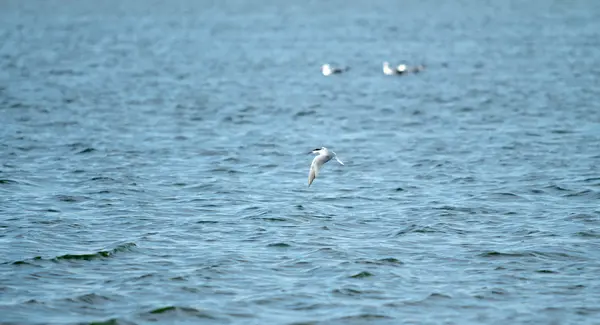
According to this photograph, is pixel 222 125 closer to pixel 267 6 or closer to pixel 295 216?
pixel 295 216

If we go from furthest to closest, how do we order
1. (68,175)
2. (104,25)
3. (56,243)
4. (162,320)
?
(104,25), (68,175), (56,243), (162,320)

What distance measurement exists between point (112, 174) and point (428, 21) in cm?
5462

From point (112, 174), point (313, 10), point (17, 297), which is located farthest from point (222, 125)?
point (313, 10)

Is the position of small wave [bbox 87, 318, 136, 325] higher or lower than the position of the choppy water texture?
higher

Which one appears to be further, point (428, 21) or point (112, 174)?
point (428, 21)

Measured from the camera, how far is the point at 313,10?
88.8 meters

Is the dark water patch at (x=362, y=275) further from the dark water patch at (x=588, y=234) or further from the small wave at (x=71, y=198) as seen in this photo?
the small wave at (x=71, y=198)

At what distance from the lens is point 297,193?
20.0m

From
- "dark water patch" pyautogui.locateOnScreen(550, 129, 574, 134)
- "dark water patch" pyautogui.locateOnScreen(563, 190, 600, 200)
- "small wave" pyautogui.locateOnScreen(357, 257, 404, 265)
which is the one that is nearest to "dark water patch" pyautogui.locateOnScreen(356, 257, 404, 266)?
"small wave" pyautogui.locateOnScreen(357, 257, 404, 265)

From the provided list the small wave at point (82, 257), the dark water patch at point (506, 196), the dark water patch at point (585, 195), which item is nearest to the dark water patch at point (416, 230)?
the dark water patch at point (506, 196)

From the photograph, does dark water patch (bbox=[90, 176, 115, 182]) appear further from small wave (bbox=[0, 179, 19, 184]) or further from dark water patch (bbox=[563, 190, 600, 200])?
dark water patch (bbox=[563, 190, 600, 200])

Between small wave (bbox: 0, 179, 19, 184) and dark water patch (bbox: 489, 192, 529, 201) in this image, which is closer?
dark water patch (bbox: 489, 192, 529, 201)

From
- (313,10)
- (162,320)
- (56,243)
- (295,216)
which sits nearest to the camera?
(162,320)

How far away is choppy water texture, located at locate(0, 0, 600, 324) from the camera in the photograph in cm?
1346
